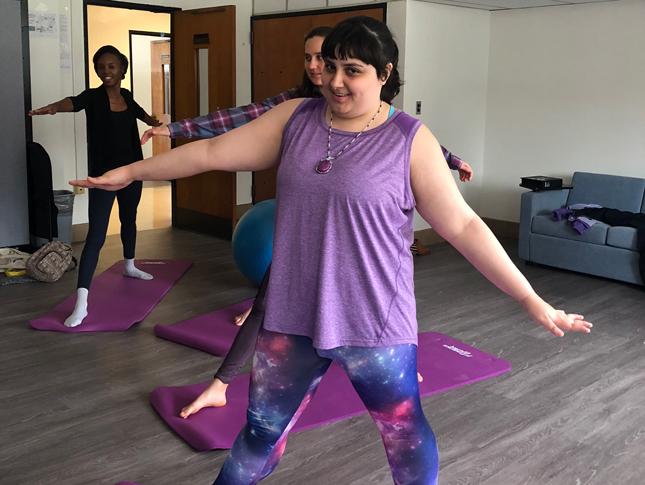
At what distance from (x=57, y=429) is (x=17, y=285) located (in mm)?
2469

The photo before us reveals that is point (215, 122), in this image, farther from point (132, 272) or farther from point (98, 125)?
point (132, 272)

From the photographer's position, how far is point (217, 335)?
411cm

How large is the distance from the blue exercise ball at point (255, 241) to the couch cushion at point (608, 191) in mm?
2944

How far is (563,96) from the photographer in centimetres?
665

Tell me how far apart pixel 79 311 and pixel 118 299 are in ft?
1.63

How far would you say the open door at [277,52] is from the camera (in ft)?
22.2

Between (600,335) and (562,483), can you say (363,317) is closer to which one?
(562,483)

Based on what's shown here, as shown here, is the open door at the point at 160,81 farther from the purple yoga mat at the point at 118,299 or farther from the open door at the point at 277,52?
the purple yoga mat at the point at 118,299

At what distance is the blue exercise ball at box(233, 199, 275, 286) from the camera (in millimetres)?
4504

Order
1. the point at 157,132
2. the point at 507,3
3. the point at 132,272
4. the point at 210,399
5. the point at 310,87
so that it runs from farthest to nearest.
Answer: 1. the point at 507,3
2. the point at 132,272
3. the point at 210,399
4. the point at 310,87
5. the point at 157,132

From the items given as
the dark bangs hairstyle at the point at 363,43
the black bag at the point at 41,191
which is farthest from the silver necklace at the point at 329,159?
the black bag at the point at 41,191

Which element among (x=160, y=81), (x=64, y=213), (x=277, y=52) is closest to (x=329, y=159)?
(x=64, y=213)

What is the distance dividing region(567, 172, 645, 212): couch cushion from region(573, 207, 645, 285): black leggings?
0.19 metres

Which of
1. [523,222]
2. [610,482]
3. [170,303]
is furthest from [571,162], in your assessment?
[610,482]
